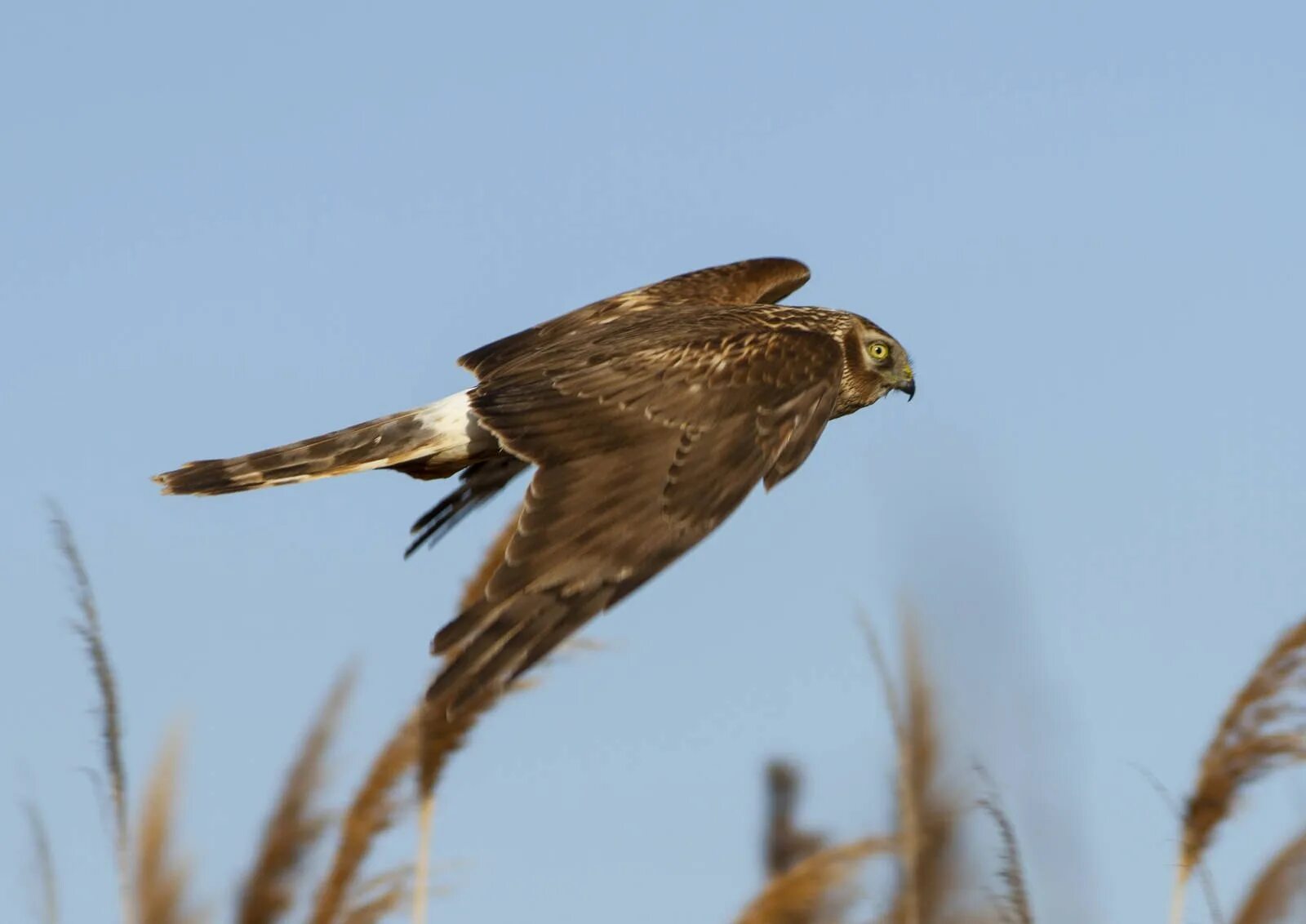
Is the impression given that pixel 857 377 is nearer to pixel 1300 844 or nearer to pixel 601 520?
pixel 601 520

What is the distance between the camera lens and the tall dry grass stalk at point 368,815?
426cm

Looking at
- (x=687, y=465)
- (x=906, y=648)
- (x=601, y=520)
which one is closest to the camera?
(x=906, y=648)

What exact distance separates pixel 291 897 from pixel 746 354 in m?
2.57

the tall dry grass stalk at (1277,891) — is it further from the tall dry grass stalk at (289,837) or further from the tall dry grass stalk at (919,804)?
the tall dry grass stalk at (289,837)

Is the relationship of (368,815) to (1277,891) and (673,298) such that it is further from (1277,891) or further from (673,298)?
(673,298)

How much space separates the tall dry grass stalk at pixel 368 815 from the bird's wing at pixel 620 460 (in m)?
0.16

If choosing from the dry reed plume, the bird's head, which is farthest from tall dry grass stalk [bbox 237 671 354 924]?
the bird's head

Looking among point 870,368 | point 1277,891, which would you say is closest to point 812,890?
point 1277,891

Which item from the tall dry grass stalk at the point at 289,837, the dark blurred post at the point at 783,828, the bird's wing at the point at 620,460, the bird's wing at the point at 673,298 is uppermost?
the bird's wing at the point at 673,298

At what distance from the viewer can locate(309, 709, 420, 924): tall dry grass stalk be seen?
14.0 ft

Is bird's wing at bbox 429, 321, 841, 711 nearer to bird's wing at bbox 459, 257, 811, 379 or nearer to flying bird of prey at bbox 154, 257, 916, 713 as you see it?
flying bird of prey at bbox 154, 257, 916, 713

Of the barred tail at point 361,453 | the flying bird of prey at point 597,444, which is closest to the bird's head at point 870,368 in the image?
the flying bird of prey at point 597,444

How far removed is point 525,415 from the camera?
5676 mm

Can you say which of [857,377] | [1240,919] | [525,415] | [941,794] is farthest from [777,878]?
[857,377]
